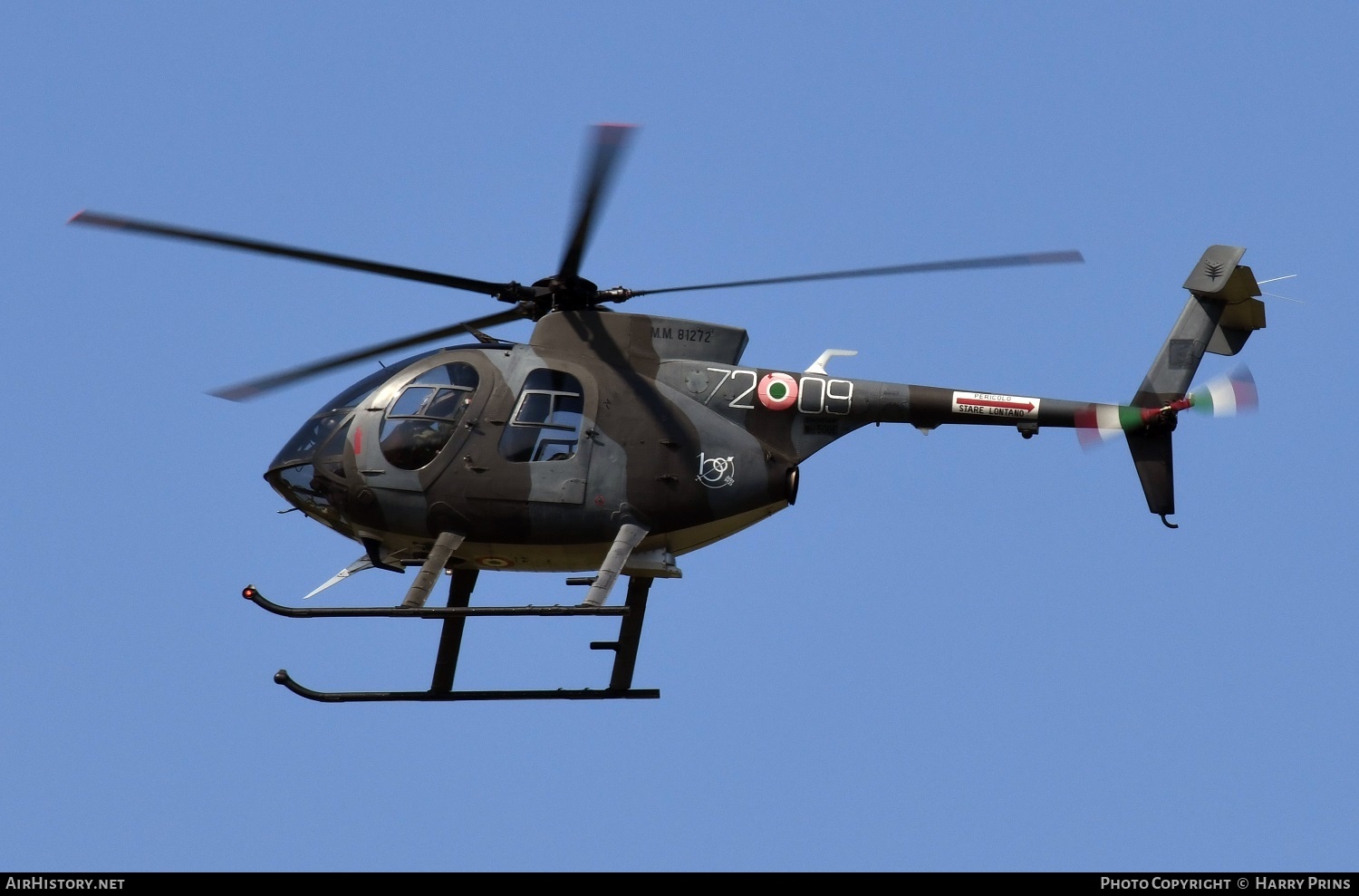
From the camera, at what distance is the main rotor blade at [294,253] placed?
1802 centimetres

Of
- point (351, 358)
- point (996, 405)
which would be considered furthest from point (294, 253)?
point (996, 405)

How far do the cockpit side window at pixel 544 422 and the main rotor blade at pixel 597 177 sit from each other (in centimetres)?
138

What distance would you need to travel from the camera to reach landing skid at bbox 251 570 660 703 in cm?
1889

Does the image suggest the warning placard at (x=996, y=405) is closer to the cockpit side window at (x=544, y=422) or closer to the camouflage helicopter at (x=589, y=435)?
the camouflage helicopter at (x=589, y=435)

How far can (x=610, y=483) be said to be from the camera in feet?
64.4

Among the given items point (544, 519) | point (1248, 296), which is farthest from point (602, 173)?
point (1248, 296)

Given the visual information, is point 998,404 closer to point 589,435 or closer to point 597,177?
point 589,435

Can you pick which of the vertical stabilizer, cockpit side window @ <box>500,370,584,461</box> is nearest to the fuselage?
cockpit side window @ <box>500,370,584,461</box>

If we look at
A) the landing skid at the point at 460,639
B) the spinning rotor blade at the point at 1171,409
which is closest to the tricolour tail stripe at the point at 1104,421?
the spinning rotor blade at the point at 1171,409

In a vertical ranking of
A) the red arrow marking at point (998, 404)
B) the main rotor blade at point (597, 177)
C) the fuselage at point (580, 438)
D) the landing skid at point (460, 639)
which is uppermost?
the main rotor blade at point (597, 177)

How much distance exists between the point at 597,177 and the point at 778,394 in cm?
338

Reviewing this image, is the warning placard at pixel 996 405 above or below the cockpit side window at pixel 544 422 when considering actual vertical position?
above

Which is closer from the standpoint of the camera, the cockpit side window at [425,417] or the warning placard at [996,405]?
the cockpit side window at [425,417]

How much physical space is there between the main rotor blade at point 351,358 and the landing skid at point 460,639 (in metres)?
2.11
